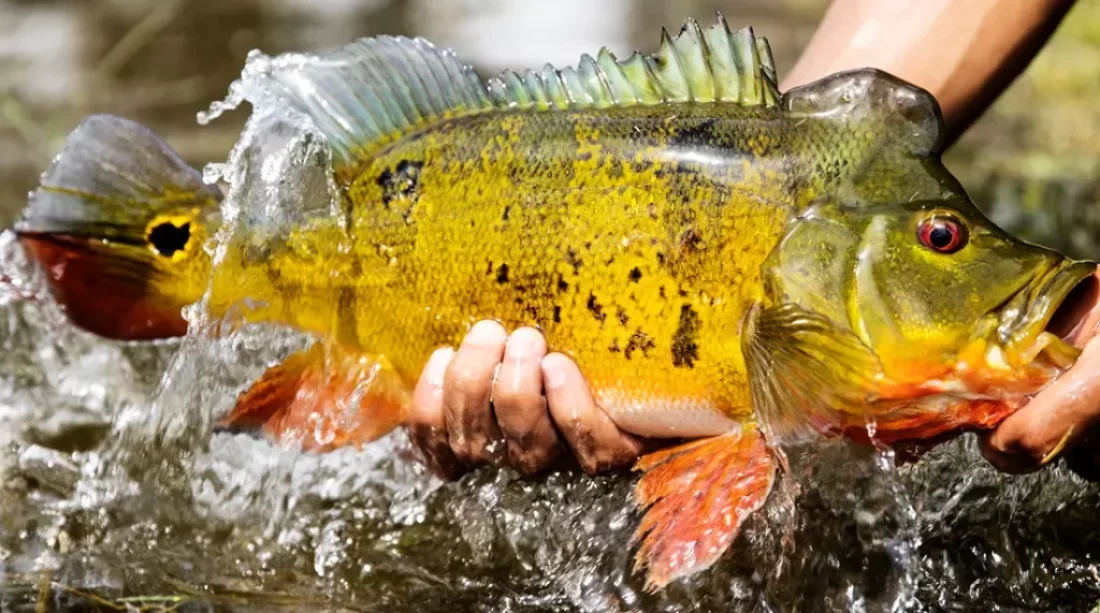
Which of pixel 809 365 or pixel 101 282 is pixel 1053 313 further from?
pixel 101 282

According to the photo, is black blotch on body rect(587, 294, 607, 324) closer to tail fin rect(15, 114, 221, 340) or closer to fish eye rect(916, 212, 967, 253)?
fish eye rect(916, 212, 967, 253)

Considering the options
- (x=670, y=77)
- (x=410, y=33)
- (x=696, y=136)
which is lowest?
(x=696, y=136)

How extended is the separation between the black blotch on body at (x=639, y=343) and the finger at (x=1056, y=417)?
2.25ft

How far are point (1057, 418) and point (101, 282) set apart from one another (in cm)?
202

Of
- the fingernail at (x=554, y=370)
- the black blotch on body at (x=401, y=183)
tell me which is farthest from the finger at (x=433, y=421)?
the black blotch on body at (x=401, y=183)

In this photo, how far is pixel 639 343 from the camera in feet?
7.32

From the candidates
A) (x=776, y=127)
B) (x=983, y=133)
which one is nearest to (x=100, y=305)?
(x=776, y=127)

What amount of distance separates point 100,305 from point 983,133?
5.03 metres

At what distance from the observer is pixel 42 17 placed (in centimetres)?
770

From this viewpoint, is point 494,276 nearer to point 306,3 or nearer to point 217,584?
point 217,584

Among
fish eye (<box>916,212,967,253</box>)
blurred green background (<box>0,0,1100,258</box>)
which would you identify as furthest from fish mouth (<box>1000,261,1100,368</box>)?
blurred green background (<box>0,0,1100,258</box>)

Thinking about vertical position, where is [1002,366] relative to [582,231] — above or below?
above

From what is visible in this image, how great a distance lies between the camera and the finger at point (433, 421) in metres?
2.46

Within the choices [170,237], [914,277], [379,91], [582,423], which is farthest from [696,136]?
[170,237]
